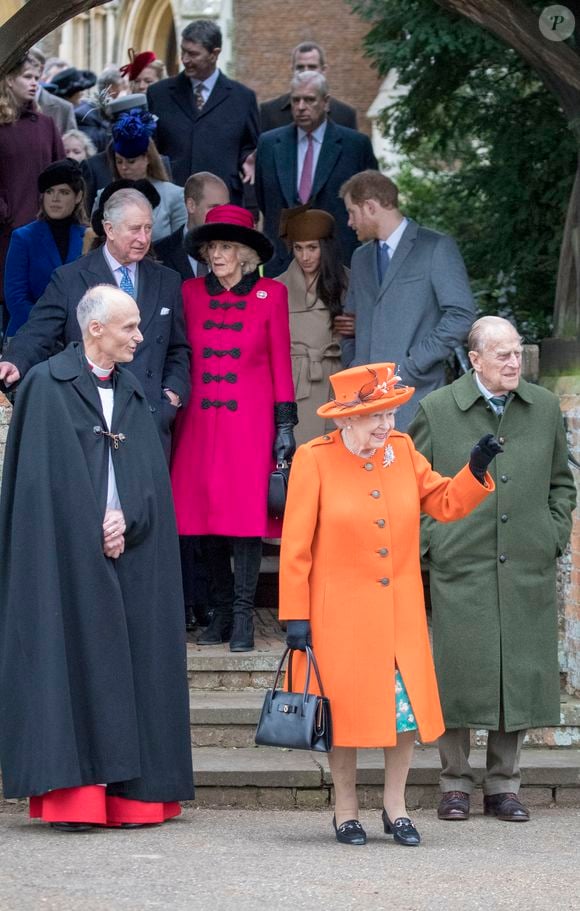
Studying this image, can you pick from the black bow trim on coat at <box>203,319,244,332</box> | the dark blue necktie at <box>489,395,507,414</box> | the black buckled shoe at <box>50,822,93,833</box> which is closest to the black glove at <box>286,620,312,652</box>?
the black buckled shoe at <box>50,822,93,833</box>

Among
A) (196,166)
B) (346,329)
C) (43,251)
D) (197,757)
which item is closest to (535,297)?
(196,166)

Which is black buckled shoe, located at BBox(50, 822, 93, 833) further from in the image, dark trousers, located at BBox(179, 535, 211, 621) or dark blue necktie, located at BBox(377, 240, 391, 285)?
dark blue necktie, located at BBox(377, 240, 391, 285)

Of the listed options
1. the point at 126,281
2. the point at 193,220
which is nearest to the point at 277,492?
the point at 126,281

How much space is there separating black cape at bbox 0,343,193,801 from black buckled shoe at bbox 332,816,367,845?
2.13ft

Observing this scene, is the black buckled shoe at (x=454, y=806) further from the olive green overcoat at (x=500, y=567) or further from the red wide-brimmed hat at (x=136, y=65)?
the red wide-brimmed hat at (x=136, y=65)

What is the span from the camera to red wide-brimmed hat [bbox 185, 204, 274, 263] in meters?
8.23

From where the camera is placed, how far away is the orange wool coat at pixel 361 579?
6.21 meters

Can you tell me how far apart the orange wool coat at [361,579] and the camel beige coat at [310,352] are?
9.00 feet

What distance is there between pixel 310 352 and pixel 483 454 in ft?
10.0

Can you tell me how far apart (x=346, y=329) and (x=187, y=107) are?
2448mm

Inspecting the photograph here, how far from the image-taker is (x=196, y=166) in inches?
425

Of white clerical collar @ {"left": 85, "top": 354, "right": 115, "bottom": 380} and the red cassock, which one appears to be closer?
white clerical collar @ {"left": 85, "top": 354, "right": 115, "bottom": 380}

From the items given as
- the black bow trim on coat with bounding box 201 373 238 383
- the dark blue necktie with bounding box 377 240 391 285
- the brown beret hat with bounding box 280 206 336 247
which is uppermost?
the brown beret hat with bounding box 280 206 336 247

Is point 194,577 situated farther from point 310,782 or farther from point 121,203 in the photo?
point 121,203
